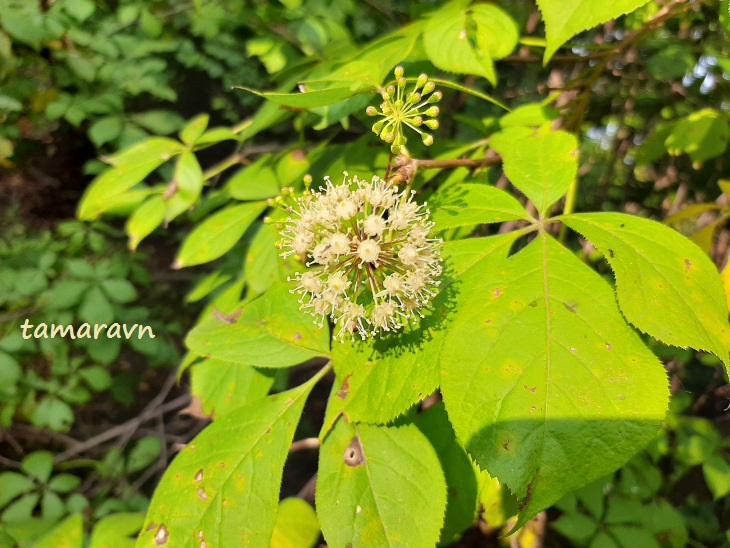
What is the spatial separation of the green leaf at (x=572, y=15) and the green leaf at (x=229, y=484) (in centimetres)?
98

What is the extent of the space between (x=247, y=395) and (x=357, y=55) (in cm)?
102

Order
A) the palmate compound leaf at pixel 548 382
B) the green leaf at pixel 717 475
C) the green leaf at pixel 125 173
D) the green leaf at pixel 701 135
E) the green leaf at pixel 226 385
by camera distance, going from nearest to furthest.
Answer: the palmate compound leaf at pixel 548 382 → the green leaf at pixel 226 385 → the green leaf at pixel 125 173 → the green leaf at pixel 701 135 → the green leaf at pixel 717 475

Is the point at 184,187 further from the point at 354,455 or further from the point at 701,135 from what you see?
the point at 701,135

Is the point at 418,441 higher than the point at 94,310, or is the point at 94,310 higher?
the point at 418,441

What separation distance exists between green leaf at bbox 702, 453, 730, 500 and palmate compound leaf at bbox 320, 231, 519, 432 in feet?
6.36

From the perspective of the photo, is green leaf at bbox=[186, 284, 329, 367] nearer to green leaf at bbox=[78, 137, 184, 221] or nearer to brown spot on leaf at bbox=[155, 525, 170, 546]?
brown spot on leaf at bbox=[155, 525, 170, 546]

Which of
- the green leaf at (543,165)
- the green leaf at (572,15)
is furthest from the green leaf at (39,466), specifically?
the green leaf at (572,15)

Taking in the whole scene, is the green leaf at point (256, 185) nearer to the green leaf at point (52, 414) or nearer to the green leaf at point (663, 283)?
the green leaf at point (663, 283)

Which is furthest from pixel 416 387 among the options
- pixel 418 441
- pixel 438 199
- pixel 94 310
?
pixel 94 310

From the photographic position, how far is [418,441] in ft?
3.38

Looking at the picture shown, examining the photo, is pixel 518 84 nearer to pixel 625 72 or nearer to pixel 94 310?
pixel 625 72

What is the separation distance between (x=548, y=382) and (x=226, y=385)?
0.98 m

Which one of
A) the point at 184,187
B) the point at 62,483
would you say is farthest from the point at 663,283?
Result: the point at 62,483

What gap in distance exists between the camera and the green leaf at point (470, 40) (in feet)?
4.04
